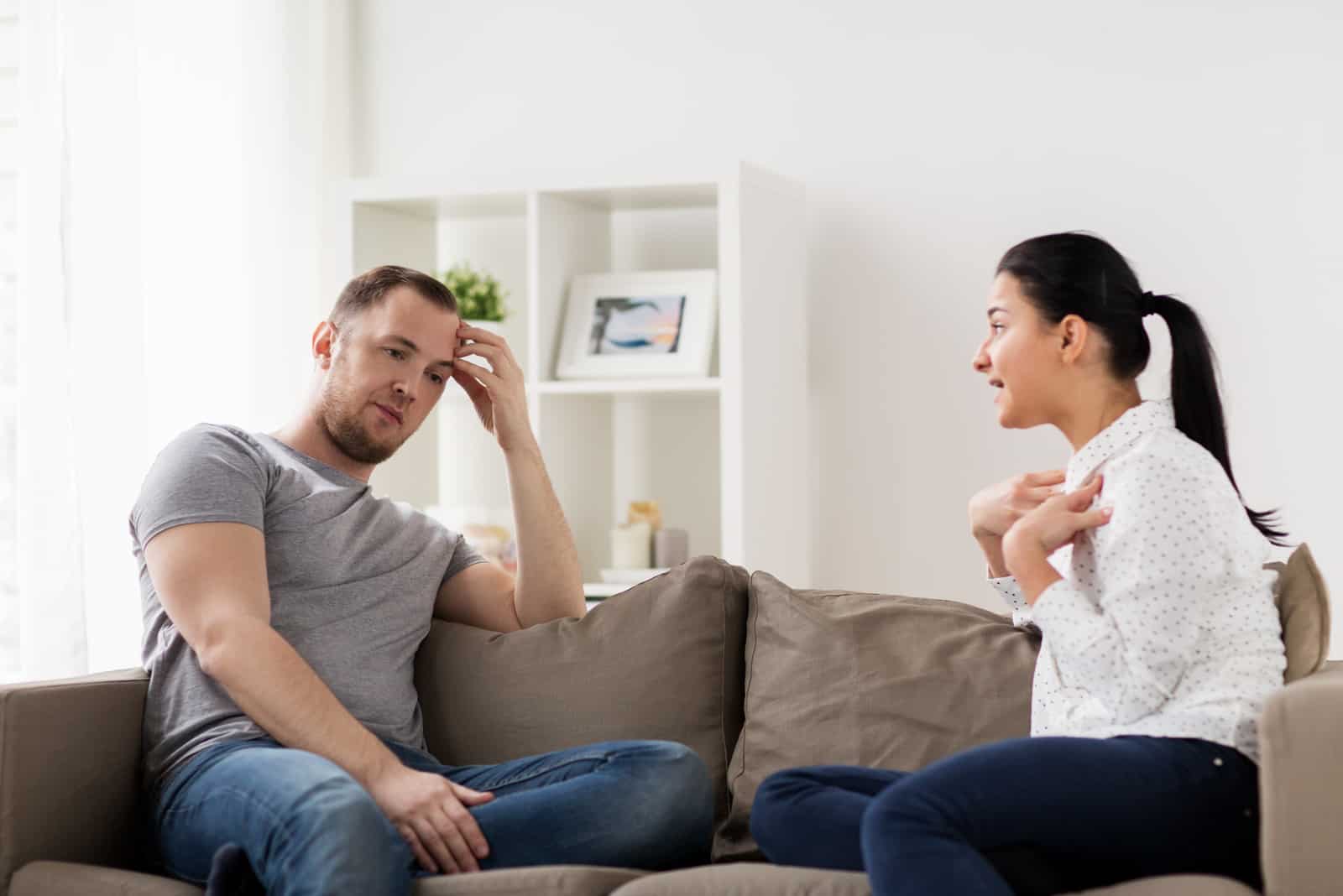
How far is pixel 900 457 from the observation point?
11.9ft

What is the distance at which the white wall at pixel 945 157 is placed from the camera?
334cm

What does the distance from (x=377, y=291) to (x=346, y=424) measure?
212 millimetres

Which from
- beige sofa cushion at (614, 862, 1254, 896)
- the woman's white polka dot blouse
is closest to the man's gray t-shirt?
beige sofa cushion at (614, 862, 1254, 896)

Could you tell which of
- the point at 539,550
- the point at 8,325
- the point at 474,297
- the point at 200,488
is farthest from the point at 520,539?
the point at 474,297

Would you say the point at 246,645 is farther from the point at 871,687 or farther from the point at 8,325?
the point at 8,325

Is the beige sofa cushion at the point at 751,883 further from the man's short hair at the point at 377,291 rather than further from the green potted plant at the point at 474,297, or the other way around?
the green potted plant at the point at 474,297

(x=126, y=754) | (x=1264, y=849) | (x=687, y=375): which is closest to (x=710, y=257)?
(x=687, y=375)

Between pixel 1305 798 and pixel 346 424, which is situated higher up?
pixel 346 424

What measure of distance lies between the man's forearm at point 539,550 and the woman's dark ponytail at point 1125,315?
85 centimetres

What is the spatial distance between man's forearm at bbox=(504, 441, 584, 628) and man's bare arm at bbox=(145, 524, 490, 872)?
1.38 ft

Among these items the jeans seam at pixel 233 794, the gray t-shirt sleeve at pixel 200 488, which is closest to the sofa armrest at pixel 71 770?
the jeans seam at pixel 233 794

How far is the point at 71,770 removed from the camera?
1980 mm

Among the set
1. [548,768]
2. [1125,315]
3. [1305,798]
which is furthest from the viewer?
[548,768]

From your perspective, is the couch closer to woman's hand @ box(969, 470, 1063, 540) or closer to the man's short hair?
woman's hand @ box(969, 470, 1063, 540)
